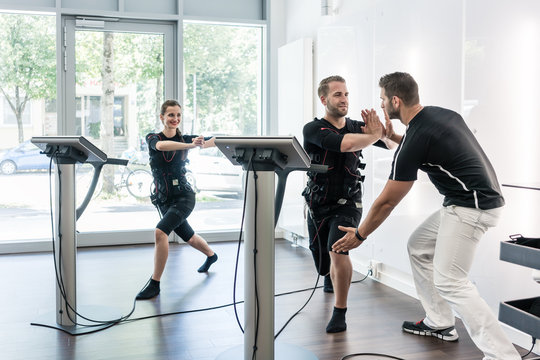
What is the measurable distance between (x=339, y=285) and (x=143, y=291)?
5.19 ft

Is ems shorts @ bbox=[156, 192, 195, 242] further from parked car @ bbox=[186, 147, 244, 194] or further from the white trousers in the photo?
parked car @ bbox=[186, 147, 244, 194]

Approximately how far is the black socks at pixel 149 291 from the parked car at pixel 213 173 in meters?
2.58

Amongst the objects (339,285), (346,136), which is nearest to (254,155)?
(346,136)

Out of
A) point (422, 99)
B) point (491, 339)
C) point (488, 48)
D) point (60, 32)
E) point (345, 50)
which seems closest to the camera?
point (491, 339)

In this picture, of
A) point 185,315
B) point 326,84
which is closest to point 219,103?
point 326,84

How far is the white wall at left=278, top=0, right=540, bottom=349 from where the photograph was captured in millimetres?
3270

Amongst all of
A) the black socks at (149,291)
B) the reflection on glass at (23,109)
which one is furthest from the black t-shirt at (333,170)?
the reflection on glass at (23,109)

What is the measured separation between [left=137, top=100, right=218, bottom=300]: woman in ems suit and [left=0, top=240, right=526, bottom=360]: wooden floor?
29 cm

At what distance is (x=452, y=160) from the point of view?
116 inches

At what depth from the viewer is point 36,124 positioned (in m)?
6.52

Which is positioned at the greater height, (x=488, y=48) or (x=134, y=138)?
(x=488, y=48)

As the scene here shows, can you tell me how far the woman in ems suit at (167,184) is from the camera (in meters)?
4.48

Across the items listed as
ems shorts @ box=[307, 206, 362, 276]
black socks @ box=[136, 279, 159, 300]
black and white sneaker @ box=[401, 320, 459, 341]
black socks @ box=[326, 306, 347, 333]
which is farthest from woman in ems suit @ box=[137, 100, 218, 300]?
black and white sneaker @ box=[401, 320, 459, 341]

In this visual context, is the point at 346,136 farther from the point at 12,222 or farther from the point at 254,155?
the point at 12,222
